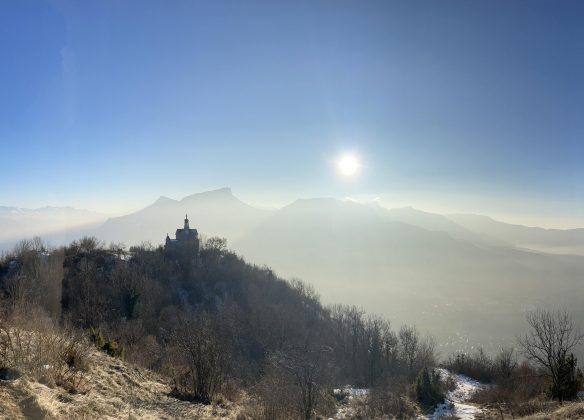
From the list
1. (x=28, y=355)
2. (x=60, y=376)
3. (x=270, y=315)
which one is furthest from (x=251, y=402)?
(x=270, y=315)

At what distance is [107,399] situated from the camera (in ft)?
33.8

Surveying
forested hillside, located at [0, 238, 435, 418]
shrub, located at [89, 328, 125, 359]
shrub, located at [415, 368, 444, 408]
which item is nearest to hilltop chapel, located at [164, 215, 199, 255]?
forested hillside, located at [0, 238, 435, 418]

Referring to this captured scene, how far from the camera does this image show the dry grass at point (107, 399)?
738 cm

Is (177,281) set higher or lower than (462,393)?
higher

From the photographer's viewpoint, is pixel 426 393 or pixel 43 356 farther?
pixel 426 393

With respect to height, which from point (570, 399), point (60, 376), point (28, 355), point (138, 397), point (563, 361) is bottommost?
point (570, 399)

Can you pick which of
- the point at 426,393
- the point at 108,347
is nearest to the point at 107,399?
the point at 108,347

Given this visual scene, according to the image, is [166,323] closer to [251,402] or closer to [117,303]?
[117,303]

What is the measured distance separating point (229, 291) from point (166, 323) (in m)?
21.6

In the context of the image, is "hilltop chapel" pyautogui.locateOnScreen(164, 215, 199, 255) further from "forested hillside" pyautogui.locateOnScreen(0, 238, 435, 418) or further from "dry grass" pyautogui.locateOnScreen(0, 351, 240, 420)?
"dry grass" pyautogui.locateOnScreen(0, 351, 240, 420)

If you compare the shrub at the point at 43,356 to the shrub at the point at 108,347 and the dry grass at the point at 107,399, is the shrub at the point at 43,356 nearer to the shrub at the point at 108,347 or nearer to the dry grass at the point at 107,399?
the dry grass at the point at 107,399

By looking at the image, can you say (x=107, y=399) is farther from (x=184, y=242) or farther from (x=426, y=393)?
(x=184, y=242)

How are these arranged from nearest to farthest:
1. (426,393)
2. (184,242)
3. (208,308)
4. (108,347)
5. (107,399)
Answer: (107,399), (108,347), (426,393), (208,308), (184,242)

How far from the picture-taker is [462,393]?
3238cm
